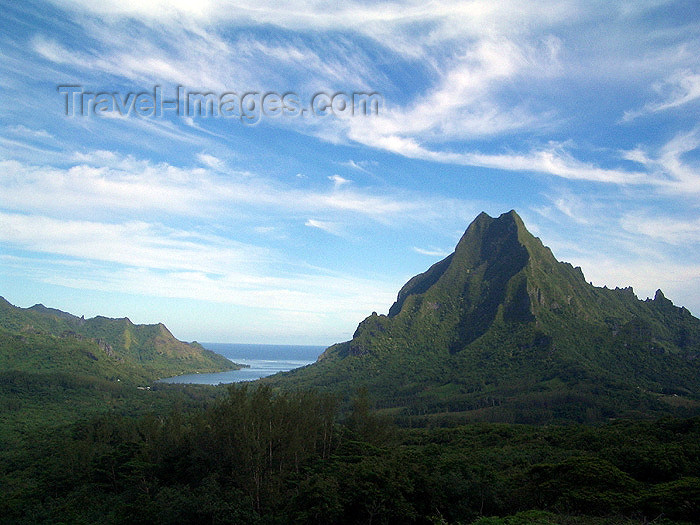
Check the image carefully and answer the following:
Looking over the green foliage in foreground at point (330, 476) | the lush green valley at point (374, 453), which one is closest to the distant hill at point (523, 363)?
the lush green valley at point (374, 453)

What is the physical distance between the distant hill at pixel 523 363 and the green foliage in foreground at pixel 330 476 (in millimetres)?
60917

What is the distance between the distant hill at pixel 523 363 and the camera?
111812 mm

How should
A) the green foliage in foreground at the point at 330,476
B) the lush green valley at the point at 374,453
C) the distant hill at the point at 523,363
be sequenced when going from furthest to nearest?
the distant hill at the point at 523,363 → the lush green valley at the point at 374,453 → the green foliage in foreground at the point at 330,476

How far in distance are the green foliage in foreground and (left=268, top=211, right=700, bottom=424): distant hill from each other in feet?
200

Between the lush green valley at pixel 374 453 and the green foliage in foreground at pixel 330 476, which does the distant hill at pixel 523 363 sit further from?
the green foliage in foreground at pixel 330 476

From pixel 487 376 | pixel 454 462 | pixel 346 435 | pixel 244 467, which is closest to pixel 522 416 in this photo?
pixel 487 376

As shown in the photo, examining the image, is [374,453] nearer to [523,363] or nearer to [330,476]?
[330,476]

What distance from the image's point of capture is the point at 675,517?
855 inches

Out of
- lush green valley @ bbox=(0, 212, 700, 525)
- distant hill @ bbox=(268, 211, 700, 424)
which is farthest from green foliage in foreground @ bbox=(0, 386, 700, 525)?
distant hill @ bbox=(268, 211, 700, 424)

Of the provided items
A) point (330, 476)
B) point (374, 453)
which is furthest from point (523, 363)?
point (330, 476)

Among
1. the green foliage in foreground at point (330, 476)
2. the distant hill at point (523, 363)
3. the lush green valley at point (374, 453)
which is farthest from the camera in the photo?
the distant hill at point (523, 363)

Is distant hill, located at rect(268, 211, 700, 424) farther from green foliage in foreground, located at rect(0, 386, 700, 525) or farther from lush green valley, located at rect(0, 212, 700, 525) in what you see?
green foliage in foreground, located at rect(0, 386, 700, 525)

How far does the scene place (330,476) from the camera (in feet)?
92.0

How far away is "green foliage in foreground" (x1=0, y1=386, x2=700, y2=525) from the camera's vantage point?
81.3 ft
